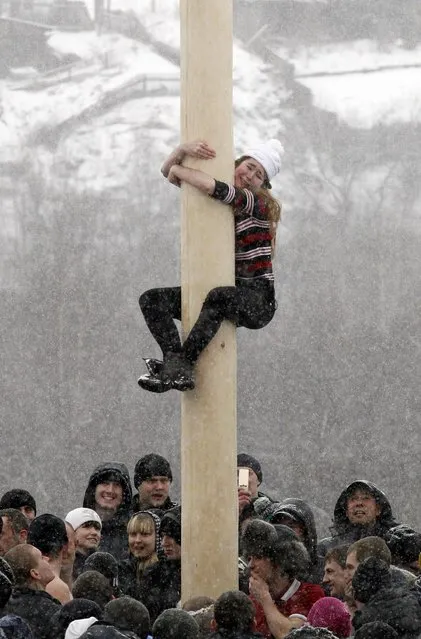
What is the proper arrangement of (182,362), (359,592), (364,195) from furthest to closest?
(364,195) < (182,362) < (359,592)

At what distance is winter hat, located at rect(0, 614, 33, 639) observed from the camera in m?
4.92

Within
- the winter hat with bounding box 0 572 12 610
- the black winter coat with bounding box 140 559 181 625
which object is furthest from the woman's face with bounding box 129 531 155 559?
the winter hat with bounding box 0 572 12 610

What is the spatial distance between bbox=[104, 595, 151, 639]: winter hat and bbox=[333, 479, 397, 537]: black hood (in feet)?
8.33

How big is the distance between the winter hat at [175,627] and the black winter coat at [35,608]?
22.5 inches

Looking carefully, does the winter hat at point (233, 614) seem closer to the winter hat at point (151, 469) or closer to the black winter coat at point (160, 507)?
the black winter coat at point (160, 507)

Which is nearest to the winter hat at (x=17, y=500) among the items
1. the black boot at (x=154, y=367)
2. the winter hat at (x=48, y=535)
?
the winter hat at (x=48, y=535)

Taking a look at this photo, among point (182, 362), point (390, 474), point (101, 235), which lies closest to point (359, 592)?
point (182, 362)

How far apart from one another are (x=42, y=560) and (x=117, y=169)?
27.8 meters

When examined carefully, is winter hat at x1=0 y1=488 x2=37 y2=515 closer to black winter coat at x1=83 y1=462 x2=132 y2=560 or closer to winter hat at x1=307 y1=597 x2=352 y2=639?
black winter coat at x1=83 y1=462 x2=132 y2=560

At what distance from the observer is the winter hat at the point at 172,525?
688 centimetres

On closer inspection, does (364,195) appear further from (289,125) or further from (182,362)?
(182,362)

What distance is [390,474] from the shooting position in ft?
98.3

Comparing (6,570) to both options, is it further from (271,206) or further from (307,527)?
(307,527)

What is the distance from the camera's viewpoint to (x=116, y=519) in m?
8.12
